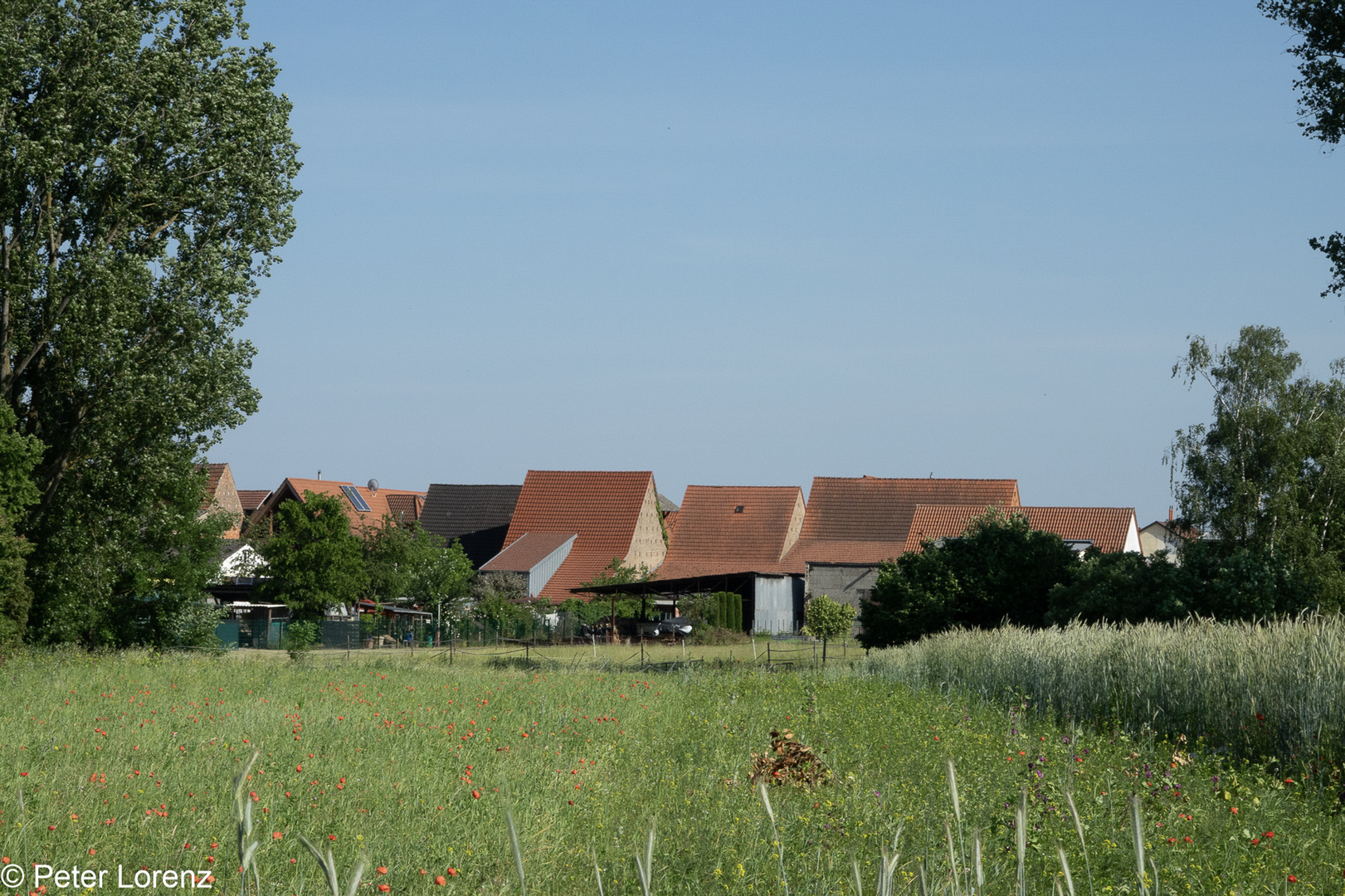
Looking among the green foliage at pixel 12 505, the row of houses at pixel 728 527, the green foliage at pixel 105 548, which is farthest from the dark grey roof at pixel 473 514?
the green foliage at pixel 12 505

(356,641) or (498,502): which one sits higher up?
(498,502)

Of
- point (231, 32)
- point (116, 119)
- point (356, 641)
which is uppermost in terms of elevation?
point (231, 32)

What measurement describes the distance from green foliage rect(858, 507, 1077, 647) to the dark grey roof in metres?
39.8

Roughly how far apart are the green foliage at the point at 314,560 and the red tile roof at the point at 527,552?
1226cm

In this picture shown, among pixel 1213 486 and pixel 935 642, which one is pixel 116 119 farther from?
pixel 1213 486

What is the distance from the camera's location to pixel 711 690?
1870cm

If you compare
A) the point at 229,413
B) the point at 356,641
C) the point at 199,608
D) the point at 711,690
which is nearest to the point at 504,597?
the point at 356,641

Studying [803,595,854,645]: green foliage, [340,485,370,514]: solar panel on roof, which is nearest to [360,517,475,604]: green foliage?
[803,595,854,645]: green foliage

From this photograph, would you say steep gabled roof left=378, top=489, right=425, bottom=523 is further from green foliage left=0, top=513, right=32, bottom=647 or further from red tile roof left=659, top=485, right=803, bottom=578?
green foliage left=0, top=513, right=32, bottom=647

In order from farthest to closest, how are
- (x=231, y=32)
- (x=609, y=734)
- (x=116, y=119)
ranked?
(x=231, y=32), (x=116, y=119), (x=609, y=734)

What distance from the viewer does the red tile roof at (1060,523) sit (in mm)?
59188

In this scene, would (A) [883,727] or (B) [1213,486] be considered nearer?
(A) [883,727]

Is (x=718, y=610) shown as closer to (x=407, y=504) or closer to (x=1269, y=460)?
(x=1269, y=460)

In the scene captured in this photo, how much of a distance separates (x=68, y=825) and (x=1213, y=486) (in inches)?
1593
